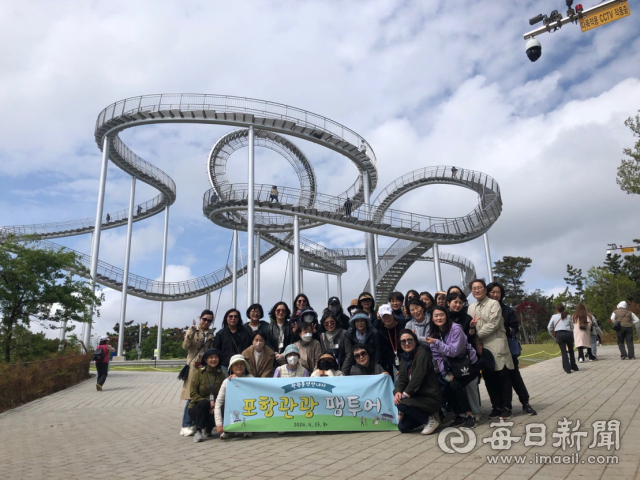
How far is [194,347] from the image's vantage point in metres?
6.91

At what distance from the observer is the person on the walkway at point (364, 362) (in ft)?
20.2

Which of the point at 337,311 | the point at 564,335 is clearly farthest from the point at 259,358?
the point at 564,335

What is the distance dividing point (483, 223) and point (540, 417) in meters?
20.7

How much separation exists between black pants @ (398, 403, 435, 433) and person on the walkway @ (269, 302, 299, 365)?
6.96 feet

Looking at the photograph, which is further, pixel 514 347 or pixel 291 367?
pixel 291 367

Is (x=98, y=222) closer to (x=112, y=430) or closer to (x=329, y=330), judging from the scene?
(x=112, y=430)

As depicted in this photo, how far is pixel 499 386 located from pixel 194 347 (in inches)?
170

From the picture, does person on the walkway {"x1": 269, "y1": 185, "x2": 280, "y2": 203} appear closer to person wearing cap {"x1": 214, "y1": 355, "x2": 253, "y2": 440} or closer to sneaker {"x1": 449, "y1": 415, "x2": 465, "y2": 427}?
person wearing cap {"x1": 214, "y1": 355, "x2": 253, "y2": 440}

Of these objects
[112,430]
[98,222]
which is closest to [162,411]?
[112,430]

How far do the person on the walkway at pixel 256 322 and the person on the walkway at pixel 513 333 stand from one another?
132 inches

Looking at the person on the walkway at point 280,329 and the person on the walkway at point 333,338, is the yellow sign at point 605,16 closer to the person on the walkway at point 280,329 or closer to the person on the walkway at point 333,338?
the person on the walkway at point 333,338

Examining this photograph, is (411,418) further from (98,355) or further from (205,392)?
(98,355)

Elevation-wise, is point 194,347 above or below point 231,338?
below

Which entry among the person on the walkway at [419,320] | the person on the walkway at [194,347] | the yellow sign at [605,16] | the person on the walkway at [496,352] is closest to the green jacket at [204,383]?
the person on the walkway at [194,347]
